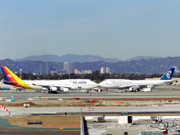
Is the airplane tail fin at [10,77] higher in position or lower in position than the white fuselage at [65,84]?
higher

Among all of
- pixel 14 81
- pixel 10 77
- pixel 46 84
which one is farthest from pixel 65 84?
pixel 10 77

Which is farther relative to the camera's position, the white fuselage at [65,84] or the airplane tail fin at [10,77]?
the airplane tail fin at [10,77]

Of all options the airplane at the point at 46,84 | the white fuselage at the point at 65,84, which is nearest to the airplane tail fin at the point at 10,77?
the airplane at the point at 46,84

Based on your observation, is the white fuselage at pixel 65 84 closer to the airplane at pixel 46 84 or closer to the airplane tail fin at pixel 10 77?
the airplane at pixel 46 84

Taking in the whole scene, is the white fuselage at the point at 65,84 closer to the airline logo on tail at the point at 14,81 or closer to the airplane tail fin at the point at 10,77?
the airline logo on tail at the point at 14,81

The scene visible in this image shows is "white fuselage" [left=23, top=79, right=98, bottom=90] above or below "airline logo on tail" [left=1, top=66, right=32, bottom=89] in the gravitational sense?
below

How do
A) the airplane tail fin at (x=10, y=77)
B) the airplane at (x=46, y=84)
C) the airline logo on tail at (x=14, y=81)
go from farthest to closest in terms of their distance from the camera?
the airplane tail fin at (x=10, y=77), the airline logo on tail at (x=14, y=81), the airplane at (x=46, y=84)

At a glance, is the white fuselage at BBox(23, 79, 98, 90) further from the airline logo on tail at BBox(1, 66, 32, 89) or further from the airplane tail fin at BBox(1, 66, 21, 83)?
the airplane tail fin at BBox(1, 66, 21, 83)

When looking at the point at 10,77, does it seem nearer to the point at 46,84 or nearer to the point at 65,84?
the point at 46,84

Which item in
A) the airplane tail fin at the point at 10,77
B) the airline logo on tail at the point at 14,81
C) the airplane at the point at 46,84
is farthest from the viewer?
the airplane tail fin at the point at 10,77

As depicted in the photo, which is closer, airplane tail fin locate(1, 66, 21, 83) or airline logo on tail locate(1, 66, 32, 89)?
airline logo on tail locate(1, 66, 32, 89)

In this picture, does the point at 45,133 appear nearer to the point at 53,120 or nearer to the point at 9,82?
the point at 53,120

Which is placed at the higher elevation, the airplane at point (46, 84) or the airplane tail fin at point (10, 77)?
the airplane tail fin at point (10, 77)

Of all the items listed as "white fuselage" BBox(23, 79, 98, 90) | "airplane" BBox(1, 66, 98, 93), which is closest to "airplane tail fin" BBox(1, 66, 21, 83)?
"airplane" BBox(1, 66, 98, 93)
